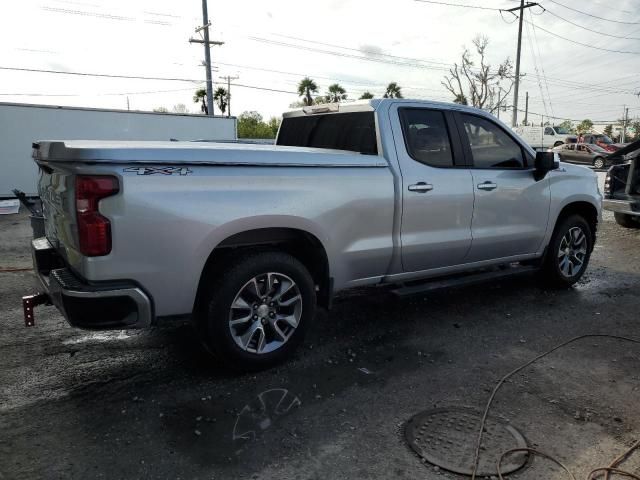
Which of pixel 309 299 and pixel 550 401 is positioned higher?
pixel 309 299

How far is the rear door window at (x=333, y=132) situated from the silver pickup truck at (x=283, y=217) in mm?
17

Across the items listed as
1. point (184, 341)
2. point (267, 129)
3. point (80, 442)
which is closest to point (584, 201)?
point (184, 341)

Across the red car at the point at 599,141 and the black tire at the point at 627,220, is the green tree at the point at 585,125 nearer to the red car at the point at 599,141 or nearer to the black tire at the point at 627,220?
the red car at the point at 599,141

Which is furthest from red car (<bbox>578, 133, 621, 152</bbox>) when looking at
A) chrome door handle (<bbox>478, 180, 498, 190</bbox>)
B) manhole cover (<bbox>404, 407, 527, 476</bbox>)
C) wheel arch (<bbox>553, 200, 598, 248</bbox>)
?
manhole cover (<bbox>404, 407, 527, 476</bbox>)

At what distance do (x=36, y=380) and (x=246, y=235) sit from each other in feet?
5.82

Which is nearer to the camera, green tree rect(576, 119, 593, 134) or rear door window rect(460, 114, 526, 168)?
rear door window rect(460, 114, 526, 168)

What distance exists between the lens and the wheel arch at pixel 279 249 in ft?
11.4

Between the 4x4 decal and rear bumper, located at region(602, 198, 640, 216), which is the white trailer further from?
the 4x4 decal

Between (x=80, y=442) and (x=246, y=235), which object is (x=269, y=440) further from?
(x=246, y=235)

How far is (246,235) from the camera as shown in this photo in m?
3.52

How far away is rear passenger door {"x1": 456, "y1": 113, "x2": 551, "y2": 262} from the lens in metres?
4.78

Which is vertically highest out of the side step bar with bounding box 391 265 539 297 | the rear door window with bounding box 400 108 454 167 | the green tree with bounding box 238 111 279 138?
the green tree with bounding box 238 111 279 138

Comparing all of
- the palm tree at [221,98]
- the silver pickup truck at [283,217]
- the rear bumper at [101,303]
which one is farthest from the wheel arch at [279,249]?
the palm tree at [221,98]

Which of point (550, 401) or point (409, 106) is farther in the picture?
point (409, 106)
